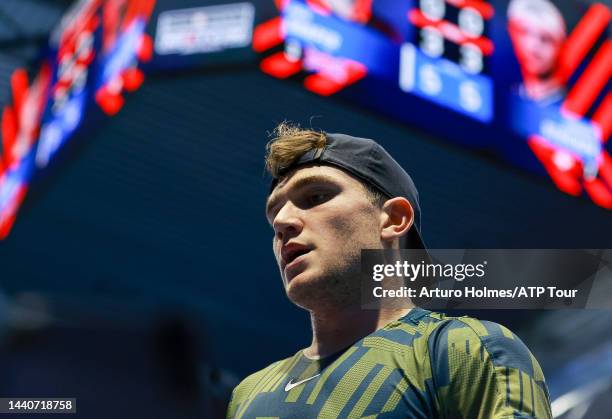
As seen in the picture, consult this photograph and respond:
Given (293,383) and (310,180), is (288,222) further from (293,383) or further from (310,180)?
(293,383)

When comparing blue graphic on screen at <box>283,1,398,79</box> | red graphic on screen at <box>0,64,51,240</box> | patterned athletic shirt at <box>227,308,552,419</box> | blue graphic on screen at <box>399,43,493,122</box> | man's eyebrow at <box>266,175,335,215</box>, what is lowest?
red graphic on screen at <box>0,64,51,240</box>

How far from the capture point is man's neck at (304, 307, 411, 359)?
87.5 inches

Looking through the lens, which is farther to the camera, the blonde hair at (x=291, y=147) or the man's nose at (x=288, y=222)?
the blonde hair at (x=291, y=147)

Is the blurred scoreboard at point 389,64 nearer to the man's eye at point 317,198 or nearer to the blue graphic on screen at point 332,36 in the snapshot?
the blue graphic on screen at point 332,36

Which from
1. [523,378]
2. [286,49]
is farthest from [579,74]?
[523,378]

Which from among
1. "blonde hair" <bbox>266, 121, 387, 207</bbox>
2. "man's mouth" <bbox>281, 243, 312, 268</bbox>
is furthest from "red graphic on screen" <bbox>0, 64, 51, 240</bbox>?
"man's mouth" <bbox>281, 243, 312, 268</bbox>

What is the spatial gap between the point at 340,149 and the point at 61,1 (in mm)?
12416

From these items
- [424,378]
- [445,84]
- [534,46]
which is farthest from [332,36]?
[424,378]

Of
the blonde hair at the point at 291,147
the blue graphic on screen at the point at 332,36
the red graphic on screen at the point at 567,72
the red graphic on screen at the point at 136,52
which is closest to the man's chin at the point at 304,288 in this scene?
the blonde hair at the point at 291,147

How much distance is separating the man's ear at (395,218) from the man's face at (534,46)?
8.90 meters

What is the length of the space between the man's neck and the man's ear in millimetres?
222

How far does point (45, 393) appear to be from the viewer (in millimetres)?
9375

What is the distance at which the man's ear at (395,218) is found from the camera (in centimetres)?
230

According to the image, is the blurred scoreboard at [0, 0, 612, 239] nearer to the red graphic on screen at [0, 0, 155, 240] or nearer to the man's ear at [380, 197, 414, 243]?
the red graphic on screen at [0, 0, 155, 240]
